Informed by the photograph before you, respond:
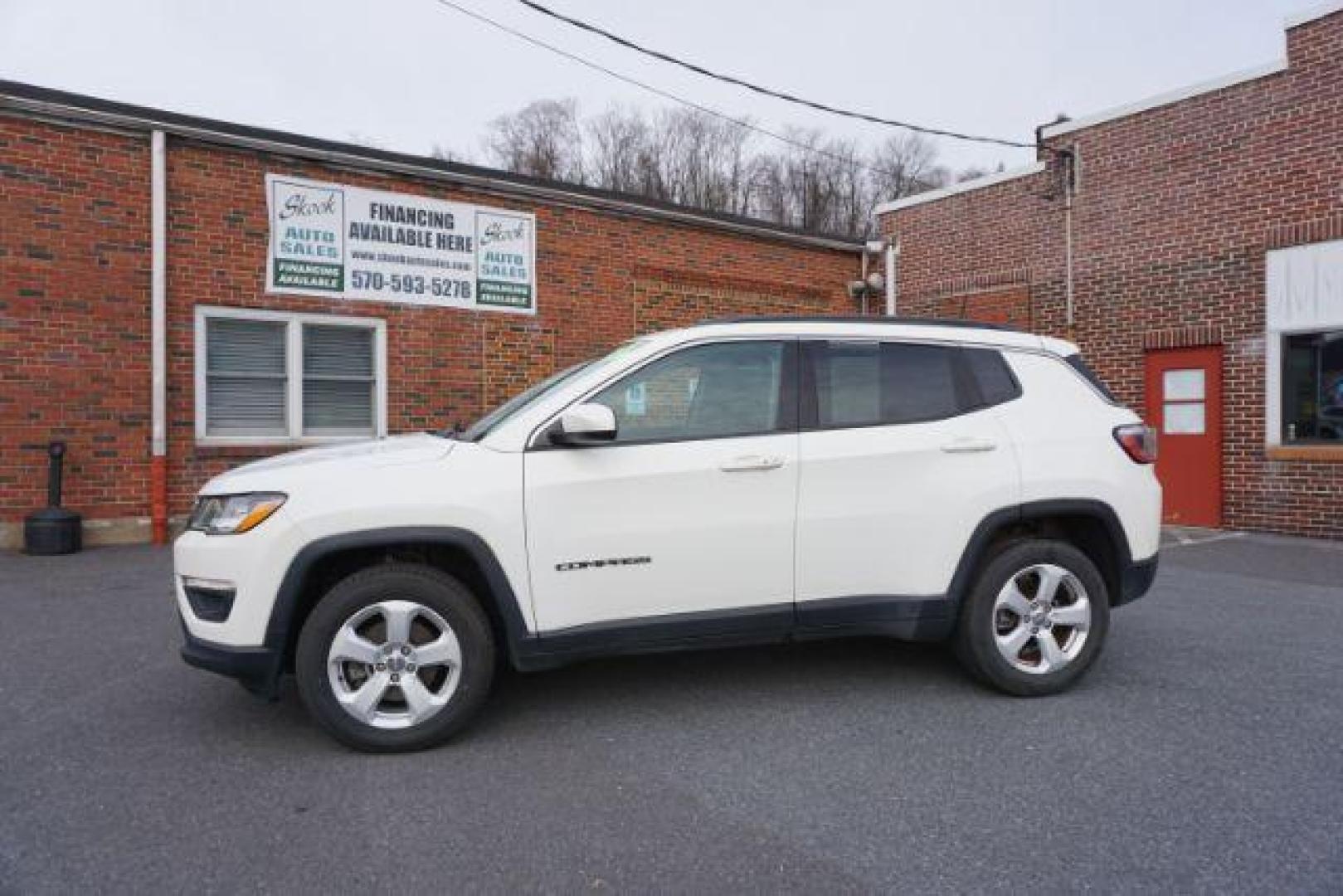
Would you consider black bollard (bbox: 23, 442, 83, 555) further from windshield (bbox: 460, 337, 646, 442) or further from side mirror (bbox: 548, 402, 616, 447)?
side mirror (bbox: 548, 402, 616, 447)


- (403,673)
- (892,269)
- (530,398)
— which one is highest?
(892,269)

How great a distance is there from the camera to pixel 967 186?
12.8 m

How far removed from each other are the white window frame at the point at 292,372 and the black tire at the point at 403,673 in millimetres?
6218

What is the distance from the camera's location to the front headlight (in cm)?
330

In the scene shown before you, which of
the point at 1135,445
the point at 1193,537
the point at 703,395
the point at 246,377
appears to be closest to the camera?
the point at 703,395

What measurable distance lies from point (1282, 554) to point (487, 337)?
8.77 m

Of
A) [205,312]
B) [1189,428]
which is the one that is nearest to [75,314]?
[205,312]

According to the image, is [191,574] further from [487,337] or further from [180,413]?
[487,337]

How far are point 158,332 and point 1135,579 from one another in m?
8.71

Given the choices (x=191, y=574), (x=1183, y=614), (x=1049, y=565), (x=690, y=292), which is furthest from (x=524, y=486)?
(x=690, y=292)

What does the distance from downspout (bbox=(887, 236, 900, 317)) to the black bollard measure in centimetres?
1111

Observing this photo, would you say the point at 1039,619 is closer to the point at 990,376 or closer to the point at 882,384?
the point at 990,376

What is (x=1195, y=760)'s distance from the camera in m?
3.29

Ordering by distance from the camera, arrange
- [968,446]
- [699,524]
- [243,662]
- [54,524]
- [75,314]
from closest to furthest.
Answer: [243,662] < [699,524] < [968,446] < [54,524] < [75,314]
